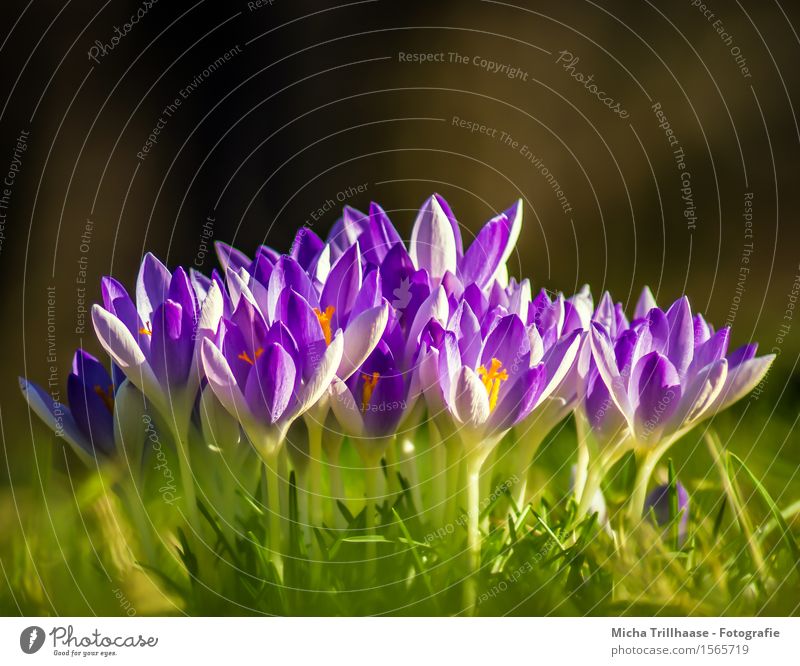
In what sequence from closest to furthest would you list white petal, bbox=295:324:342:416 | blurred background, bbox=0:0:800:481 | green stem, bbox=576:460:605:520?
white petal, bbox=295:324:342:416, green stem, bbox=576:460:605:520, blurred background, bbox=0:0:800:481

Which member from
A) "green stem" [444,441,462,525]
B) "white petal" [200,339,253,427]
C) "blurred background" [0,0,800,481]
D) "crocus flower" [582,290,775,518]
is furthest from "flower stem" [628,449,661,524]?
"blurred background" [0,0,800,481]

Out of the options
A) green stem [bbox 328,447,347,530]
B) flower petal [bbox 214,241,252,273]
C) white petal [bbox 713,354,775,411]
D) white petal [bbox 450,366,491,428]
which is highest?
flower petal [bbox 214,241,252,273]

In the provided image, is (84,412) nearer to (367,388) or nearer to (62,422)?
(62,422)

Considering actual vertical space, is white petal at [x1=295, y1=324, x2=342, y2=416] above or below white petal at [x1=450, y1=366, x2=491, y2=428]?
above

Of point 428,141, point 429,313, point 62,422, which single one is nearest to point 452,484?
point 429,313

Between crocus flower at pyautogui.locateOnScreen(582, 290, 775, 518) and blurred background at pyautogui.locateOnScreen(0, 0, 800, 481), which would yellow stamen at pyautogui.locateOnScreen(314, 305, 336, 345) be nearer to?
crocus flower at pyautogui.locateOnScreen(582, 290, 775, 518)

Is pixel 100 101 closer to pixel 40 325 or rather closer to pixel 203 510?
pixel 40 325
